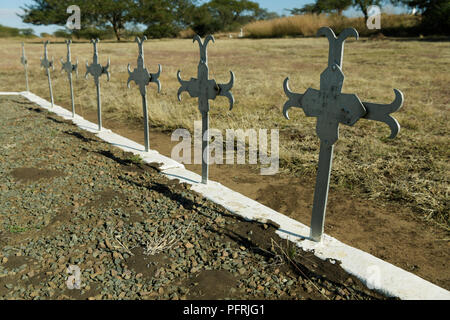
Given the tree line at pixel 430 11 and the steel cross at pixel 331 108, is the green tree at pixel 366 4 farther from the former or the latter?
the steel cross at pixel 331 108

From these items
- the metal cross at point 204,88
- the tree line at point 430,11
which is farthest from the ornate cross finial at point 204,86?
the tree line at point 430,11

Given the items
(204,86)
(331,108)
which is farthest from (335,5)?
(331,108)

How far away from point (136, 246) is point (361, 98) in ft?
22.8

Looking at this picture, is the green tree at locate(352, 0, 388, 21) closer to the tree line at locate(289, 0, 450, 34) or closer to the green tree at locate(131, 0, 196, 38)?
the tree line at locate(289, 0, 450, 34)

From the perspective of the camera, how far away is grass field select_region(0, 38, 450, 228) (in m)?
4.09

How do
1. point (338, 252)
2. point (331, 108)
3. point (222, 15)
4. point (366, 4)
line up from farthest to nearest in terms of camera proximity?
1. point (222, 15)
2. point (366, 4)
3. point (338, 252)
4. point (331, 108)

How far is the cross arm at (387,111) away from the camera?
2107 millimetres

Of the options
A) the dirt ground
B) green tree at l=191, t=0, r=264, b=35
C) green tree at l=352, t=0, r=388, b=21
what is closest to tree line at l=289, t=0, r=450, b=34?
green tree at l=352, t=0, r=388, b=21

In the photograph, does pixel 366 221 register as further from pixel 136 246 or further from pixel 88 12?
pixel 88 12

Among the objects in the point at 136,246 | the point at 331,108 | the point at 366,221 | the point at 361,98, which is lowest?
the point at 366,221

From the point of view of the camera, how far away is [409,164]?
4.45 metres

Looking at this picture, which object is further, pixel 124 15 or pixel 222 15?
pixel 222 15

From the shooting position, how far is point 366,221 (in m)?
3.36

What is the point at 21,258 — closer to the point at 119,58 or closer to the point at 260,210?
the point at 260,210
